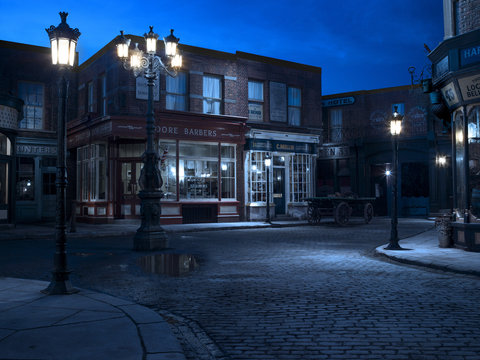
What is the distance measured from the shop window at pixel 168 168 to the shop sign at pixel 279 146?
13.1 feet

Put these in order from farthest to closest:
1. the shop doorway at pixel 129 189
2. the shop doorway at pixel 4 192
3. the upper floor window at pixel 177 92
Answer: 1. the upper floor window at pixel 177 92
2. the shop doorway at pixel 129 189
3. the shop doorway at pixel 4 192

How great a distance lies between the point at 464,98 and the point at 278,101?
1422cm

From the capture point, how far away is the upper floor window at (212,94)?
74.2ft

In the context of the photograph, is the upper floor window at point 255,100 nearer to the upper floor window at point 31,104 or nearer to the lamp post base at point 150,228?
the upper floor window at point 31,104

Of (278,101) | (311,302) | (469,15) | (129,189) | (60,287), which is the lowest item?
(311,302)

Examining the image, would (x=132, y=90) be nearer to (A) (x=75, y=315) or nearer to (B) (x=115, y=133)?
(B) (x=115, y=133)

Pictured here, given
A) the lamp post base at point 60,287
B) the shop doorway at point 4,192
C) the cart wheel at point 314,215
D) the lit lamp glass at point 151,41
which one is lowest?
the lamp post base at point 60,287

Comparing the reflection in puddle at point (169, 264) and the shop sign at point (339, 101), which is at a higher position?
the shop sign at point (339, 101)

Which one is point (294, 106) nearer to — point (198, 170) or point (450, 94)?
point (198, 170)

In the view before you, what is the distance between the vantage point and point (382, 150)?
2966cm

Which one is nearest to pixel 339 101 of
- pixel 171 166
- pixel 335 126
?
pixel 335 126

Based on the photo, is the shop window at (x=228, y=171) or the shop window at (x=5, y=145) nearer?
the shop window at (x=5, y=145)

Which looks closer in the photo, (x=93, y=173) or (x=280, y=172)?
(x=93, y=173)

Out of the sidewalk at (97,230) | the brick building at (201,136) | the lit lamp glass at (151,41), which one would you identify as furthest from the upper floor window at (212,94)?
the lit lamp glass at (151,41)
